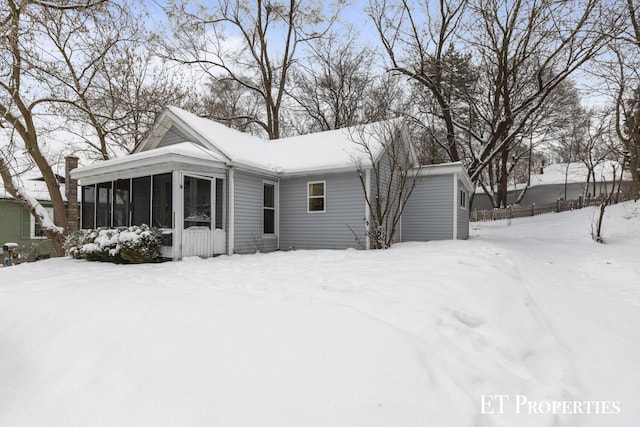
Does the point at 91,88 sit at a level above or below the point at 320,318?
above

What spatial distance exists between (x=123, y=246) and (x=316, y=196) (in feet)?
18.2

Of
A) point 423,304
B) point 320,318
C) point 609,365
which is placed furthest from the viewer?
point 423,304

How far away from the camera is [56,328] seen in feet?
10.8

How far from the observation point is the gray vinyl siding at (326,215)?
10.4 meters

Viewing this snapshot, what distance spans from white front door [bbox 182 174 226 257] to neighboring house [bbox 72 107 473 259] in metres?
0.03

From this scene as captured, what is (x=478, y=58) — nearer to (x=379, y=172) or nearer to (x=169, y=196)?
(x=379, y=172)

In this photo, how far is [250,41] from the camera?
65.7 feet

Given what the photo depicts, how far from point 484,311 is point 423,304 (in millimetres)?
661

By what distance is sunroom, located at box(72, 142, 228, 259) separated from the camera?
27.1 ft

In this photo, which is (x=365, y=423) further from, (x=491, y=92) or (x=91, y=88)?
(x=491, y=92)

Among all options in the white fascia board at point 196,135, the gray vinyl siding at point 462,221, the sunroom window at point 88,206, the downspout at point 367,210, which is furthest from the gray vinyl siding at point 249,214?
the gray vinyl siding at point 462,221

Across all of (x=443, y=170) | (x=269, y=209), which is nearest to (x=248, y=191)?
(x=269, y=209)

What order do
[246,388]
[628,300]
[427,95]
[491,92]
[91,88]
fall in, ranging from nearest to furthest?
[246,388] → [628,300] → [91,88] → [491,92] → [427,95]

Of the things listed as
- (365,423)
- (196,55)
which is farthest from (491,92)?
(365,423)
